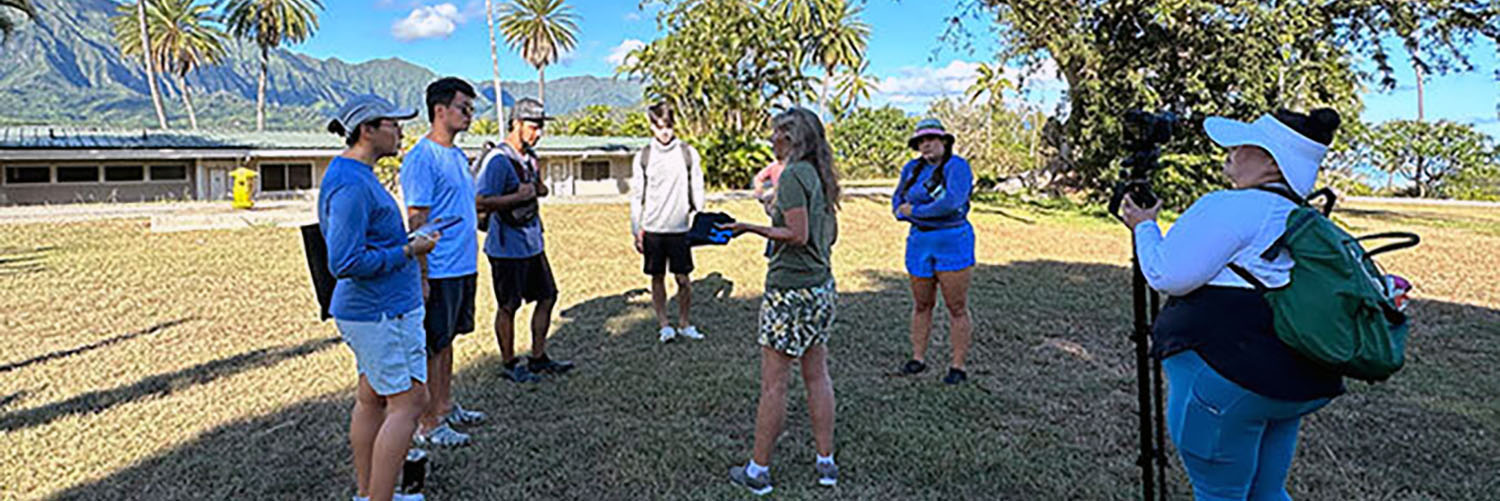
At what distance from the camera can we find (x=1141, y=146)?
261cm

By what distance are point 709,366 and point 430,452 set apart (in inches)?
74.4

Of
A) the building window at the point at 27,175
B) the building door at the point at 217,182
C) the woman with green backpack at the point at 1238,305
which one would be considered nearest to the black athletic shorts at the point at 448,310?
the woman with green backpack at the point at 1238,305

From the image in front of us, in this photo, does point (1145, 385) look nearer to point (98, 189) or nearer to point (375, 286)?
point (375, 286)

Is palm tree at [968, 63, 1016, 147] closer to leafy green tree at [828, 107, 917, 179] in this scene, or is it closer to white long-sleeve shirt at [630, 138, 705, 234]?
leafy green tree at [828, 107, 917, 179]

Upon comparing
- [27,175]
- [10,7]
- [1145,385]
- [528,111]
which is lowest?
[1145,385]

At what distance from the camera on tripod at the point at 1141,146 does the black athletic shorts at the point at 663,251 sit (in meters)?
3.35

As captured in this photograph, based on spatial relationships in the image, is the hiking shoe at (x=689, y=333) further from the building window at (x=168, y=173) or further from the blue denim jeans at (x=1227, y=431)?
the building window at (x=168, y=173)

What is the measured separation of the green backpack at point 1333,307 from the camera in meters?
1.85

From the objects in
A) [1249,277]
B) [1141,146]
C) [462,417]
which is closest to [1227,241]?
[1249,277]

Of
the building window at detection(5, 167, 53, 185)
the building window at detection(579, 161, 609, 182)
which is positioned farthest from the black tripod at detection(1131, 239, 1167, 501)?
the building window at detection(579, 161, 609, 182)

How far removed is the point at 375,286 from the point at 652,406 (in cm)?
200

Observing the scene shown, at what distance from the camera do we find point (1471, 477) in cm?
345

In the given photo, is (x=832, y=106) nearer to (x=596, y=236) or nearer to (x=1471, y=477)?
(x=596, y=236)

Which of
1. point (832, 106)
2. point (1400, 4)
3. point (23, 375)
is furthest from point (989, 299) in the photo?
point (832, 106)
